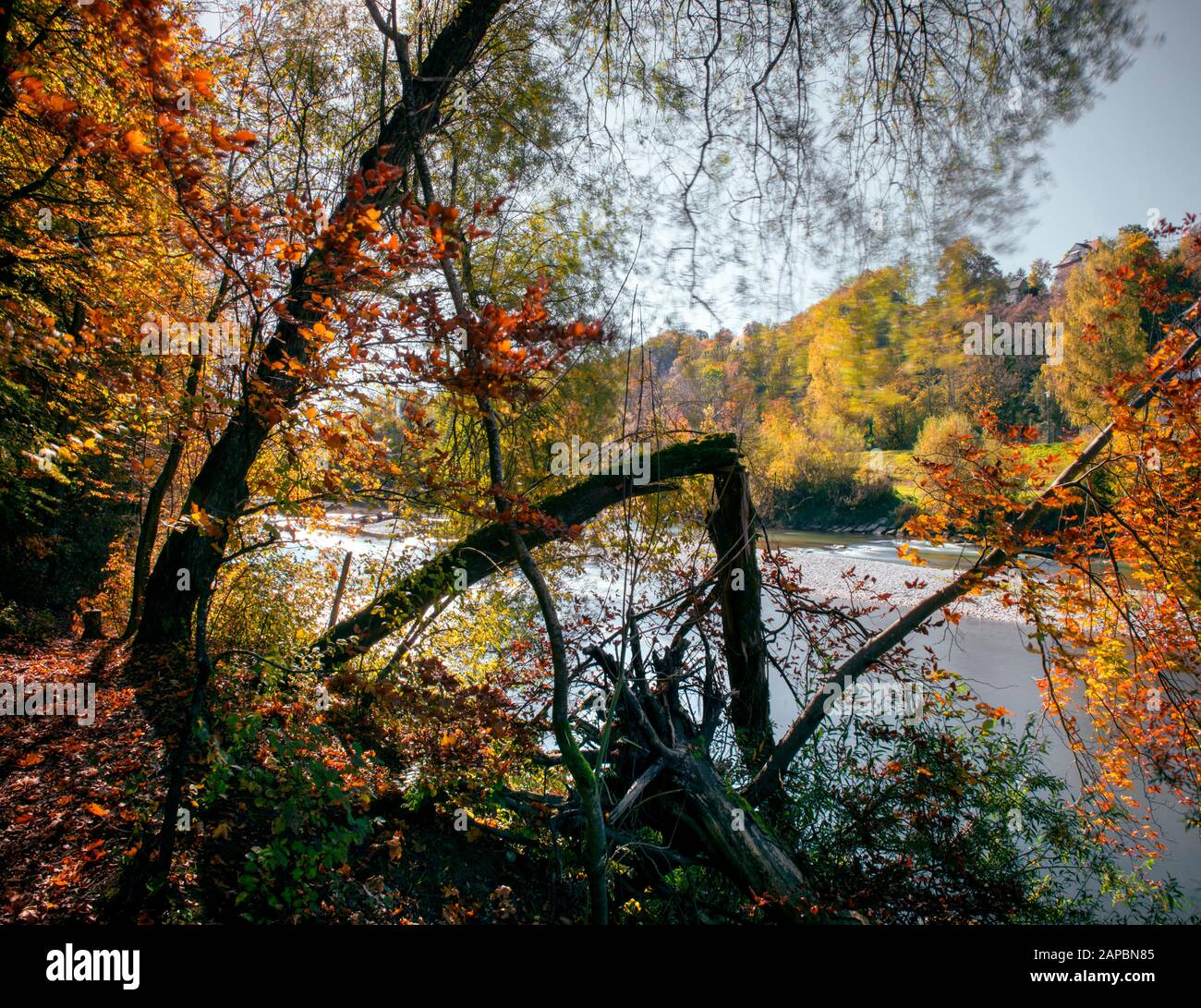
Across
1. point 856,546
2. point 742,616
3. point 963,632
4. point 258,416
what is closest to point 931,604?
point 742,616

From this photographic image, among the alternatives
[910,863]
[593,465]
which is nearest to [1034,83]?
[593,465]

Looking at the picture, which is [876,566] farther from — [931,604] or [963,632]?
[931,604]

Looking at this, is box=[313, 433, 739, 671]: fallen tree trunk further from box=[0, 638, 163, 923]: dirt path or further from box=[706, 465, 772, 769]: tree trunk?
box=[0, 638, 163, 923]: dirt path

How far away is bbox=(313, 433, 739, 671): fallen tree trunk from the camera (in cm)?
456

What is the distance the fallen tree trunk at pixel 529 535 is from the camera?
15.0 feet

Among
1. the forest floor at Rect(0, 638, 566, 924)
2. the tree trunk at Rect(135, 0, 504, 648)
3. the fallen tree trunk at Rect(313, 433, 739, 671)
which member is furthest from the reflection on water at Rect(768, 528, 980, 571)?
the forest floor at Rect(0, 638, 566, 924)

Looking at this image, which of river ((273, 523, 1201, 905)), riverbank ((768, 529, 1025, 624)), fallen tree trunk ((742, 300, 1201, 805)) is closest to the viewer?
fallen tree trunk ((742, 300, 1201, 805))

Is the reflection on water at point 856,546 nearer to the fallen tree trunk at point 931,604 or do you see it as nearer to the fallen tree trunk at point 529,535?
the fallen tree trunk at point 931,604

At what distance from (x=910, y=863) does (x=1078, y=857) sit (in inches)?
58.5

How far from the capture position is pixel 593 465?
195 inches

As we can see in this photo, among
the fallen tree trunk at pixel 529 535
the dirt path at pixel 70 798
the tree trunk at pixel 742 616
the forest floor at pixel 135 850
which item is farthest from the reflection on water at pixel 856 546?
the dirt path at pixel 70 798

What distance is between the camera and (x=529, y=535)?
4.54 meters

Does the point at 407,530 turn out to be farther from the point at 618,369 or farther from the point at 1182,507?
the point at 1182,507

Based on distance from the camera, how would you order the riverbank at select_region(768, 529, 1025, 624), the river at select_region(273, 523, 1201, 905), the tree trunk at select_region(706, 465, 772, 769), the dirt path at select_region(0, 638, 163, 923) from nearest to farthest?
the dirt path at select_region(0, 638, 163, 923) < the tree trunk at select_region(706, 465, 772, 769) < the river at select_region(273, 523, 1201, 905) < the riverbank at select_region(768, 529, 1025, 624)
